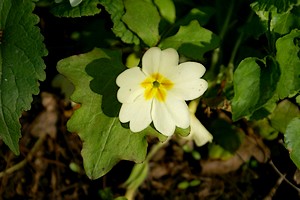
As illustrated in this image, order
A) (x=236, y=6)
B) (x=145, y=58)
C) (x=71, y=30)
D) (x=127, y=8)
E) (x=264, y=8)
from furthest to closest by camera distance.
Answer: (x=71, y=30) → (x=236, y=6) → (x=127, y=8) → (x=264, y=8) → (x=145, y=58)

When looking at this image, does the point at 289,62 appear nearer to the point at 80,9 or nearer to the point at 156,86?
the point at 156,86

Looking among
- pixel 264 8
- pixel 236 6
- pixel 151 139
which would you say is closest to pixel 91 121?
pixel 151 139

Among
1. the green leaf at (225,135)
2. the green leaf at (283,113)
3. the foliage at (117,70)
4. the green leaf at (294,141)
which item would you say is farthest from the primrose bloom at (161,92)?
the green leaf at (225,135)

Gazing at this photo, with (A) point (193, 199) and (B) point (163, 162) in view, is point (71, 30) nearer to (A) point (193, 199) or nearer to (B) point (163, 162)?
(B) point (163, 162)

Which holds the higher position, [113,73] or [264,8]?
[264,8]

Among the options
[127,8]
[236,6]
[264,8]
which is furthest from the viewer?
[236,6]

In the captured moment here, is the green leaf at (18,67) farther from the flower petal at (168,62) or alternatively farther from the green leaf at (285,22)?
the green leaf at (285,22)
